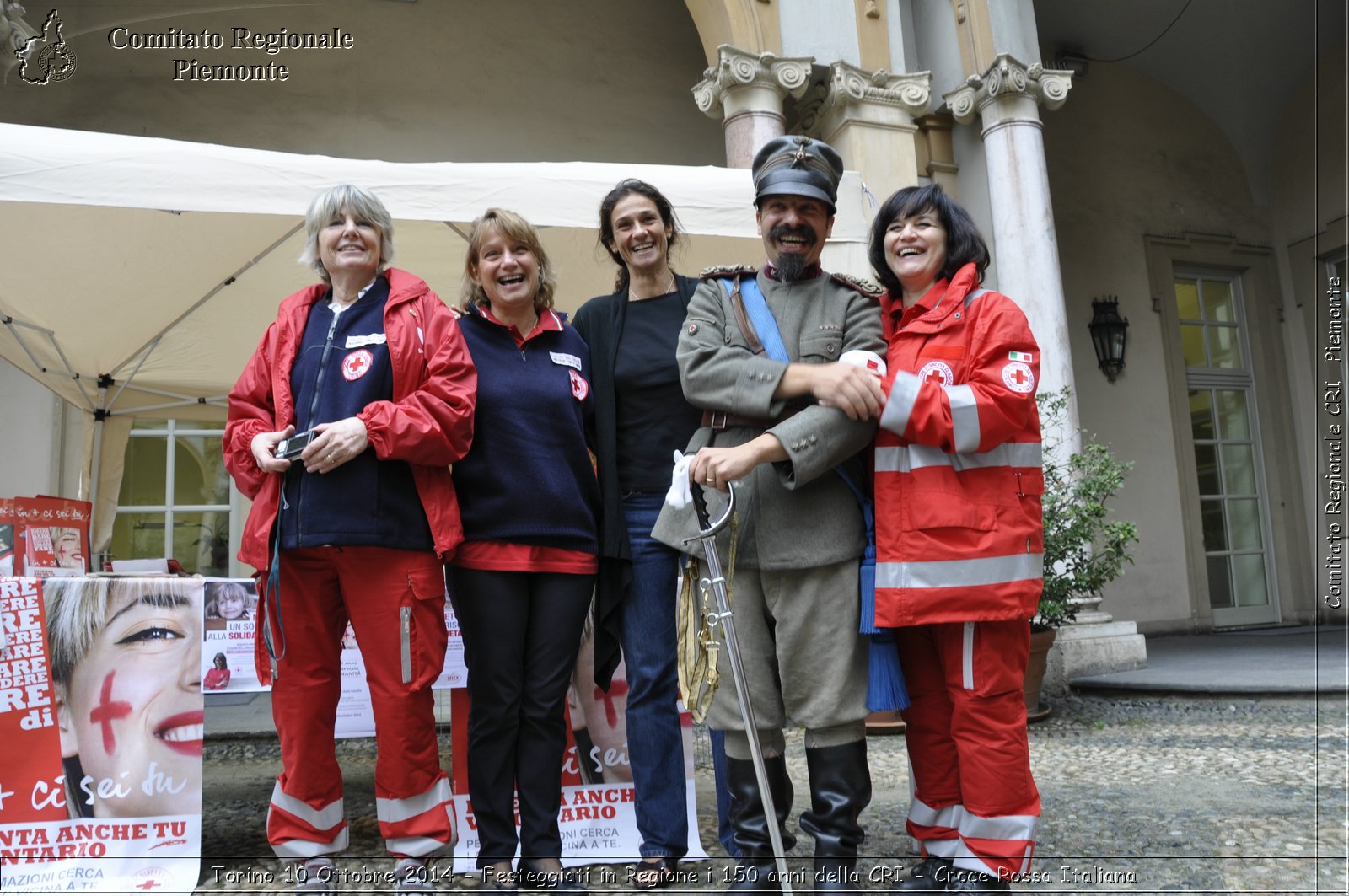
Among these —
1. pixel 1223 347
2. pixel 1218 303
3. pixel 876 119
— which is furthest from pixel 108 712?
pixel 1218 303

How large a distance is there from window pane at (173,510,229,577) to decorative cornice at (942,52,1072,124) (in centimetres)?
626

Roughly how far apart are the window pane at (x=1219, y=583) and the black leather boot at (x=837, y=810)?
900 centimetres

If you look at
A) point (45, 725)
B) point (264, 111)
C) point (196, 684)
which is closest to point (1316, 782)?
point (196, 684)

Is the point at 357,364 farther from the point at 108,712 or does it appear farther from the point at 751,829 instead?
the point at 751,829

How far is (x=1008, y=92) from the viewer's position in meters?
6.88

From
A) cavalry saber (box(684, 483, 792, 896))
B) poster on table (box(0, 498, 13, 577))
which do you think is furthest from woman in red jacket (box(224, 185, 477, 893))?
poster on table (box(0, 498, 13, 577))

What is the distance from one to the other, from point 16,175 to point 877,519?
2981 mm

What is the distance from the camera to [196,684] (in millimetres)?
2891

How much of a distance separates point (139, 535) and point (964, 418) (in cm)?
708

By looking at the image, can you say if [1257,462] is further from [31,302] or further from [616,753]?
[31,302]

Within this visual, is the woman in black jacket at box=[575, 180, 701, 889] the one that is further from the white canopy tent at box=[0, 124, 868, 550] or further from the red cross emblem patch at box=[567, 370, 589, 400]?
the white canopy tent at box=[0, 124, 868, 550]

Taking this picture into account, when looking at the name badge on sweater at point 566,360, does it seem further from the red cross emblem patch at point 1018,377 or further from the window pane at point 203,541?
the window pane at point 203,541

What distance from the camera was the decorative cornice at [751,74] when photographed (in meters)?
6.33

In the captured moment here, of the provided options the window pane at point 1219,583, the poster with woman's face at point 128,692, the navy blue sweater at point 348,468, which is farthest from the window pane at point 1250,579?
the poster with woman's face at point 128,692
